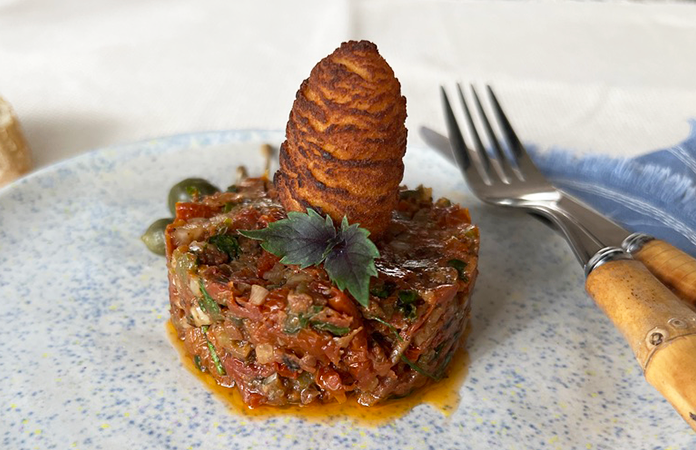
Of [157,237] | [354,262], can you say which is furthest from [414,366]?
[157,237]

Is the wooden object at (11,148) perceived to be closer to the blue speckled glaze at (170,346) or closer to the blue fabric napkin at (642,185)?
the blue speckled glaze at (170,346)

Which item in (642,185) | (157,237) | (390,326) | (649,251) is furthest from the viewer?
(642,185)

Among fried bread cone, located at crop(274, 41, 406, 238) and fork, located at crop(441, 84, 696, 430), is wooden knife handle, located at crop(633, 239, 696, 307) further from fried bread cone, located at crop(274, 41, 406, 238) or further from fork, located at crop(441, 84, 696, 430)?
fried bread cone, located at crop(274, 41, 406, 238)

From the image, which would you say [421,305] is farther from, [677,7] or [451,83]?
[677,7]

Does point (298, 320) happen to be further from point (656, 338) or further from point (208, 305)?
point (656, 338)

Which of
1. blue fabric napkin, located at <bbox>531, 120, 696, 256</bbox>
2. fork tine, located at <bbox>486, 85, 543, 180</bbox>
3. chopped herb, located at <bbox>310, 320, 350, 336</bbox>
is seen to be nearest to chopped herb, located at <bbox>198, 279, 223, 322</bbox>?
chopped herb, located at <bbox>310, 320, 350, 336</bbox>

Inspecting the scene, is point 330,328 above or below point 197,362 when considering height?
above

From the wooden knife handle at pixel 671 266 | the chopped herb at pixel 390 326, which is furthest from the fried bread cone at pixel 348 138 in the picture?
the wooden knife handle at pixel 671 266
